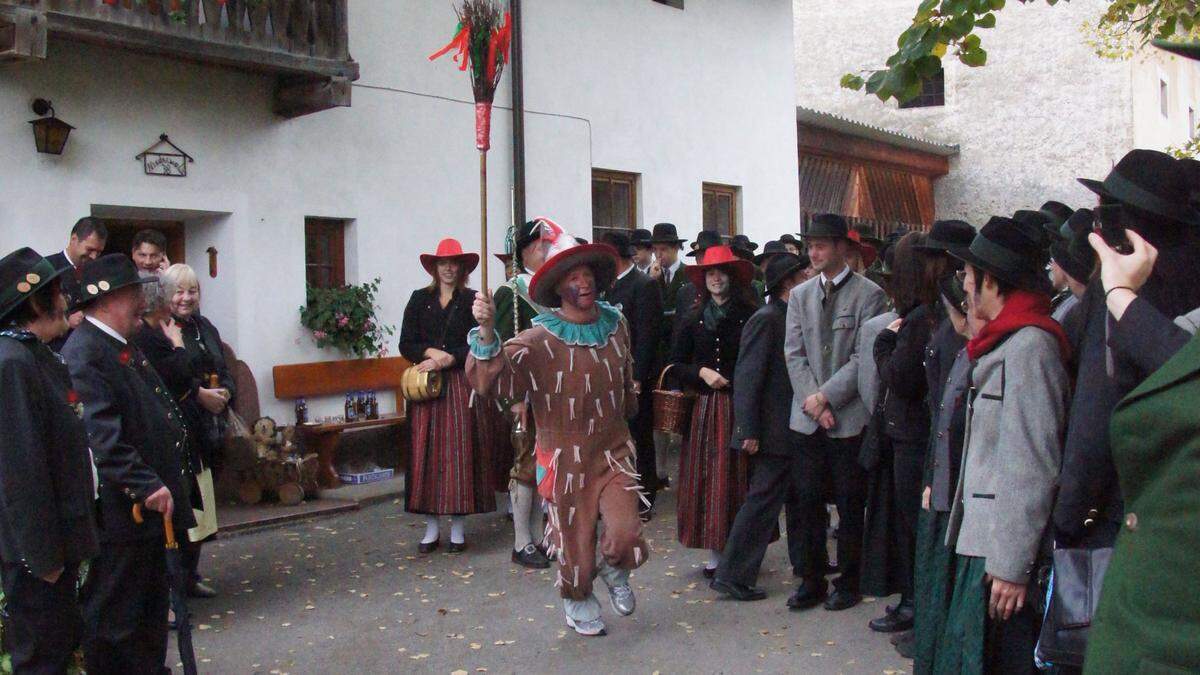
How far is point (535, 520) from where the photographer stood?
7.55 metres

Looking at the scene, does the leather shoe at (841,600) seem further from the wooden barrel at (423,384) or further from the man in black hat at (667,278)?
the man in black hat at (667,278)

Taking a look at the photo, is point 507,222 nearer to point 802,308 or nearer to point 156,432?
point 802,308

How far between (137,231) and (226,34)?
5.94 ft

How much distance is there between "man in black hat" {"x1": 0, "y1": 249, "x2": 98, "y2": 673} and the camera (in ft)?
12.3

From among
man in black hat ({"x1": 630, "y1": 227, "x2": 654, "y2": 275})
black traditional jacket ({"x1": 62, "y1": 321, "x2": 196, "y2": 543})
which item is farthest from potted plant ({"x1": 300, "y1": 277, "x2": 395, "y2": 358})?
black traditional jacket ({"x1": 62, "y1": 321, "x2": 196, "y2": 543})

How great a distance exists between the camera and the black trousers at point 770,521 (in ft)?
20.5

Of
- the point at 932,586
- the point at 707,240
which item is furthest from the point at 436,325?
the point at 932,586

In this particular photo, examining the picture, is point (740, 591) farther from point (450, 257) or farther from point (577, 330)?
point (450, 257)

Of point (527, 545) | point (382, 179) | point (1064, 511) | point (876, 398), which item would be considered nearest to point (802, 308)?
point (876, 398)

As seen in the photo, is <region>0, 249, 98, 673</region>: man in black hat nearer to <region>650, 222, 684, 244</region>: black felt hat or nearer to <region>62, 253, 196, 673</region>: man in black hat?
<region>62, 253, 196, 673</region>: man in black hat

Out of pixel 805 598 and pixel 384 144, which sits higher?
pixel 384 144

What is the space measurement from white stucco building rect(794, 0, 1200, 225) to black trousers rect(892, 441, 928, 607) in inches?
765

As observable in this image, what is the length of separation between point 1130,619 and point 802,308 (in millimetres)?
4613

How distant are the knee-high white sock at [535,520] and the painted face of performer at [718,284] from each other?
5.59ft
